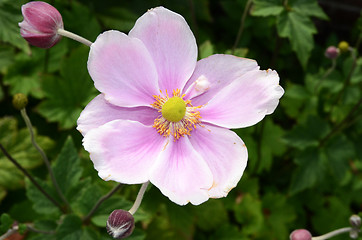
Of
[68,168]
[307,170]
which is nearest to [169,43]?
[68,168]

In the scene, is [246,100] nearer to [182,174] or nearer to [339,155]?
[182,174]

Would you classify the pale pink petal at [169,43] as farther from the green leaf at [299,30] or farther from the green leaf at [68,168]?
the green leaf at [299,30]

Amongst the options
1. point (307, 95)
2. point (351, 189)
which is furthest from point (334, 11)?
point (351, 189)

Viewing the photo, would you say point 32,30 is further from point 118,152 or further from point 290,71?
point 290,71

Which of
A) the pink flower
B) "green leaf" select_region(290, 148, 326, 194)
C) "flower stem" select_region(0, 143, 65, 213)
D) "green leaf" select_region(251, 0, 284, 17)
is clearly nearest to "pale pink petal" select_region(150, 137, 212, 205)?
the pink flower

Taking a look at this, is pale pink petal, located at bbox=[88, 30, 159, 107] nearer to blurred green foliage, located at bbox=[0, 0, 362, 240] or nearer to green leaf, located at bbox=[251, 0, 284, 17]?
blurred green foliage, located at bbox=[0, 0, 362, 240]

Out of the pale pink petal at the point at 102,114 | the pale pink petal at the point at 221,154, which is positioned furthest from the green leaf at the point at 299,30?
the pale pink petal at the point at 102,114
